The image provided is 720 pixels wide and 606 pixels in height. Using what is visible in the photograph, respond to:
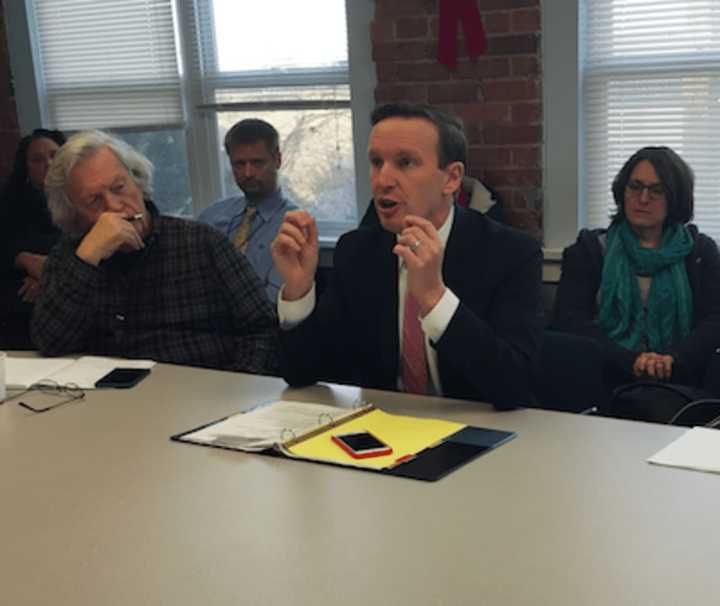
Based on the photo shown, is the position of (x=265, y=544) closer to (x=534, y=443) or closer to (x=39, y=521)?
(x=39, y=521)

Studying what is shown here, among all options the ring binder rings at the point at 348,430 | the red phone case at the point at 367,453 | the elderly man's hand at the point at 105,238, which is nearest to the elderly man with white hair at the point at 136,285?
the elderly man's hand at the point at 105,238

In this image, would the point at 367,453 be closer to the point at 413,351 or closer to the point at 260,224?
the point at 413,351

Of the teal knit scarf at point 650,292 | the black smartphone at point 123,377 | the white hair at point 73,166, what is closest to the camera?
the black smartphone at point 123,377

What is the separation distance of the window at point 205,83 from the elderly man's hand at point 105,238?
176cm

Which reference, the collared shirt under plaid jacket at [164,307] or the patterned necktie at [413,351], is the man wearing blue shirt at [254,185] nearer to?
the collared shirt under plaid jacket at [164,307]

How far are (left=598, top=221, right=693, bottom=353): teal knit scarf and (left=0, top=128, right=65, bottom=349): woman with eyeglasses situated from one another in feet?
7.85

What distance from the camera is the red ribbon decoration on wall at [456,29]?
147 inches

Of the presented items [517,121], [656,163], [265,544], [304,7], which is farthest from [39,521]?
[304,7]

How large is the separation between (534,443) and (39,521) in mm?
840

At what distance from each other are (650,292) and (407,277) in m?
1.44

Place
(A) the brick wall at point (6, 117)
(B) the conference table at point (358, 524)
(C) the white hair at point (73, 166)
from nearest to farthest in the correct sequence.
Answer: (B) the conference table at point (358, 524), (C) the white hair at point (73, 166), (A) the brick wall at point (6, 117)

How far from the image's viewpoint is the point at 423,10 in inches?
153

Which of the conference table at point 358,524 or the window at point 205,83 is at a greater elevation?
the window at point 205,83

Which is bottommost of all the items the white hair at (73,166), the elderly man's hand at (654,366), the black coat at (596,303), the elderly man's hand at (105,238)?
the elderly man's hand at (654,366)
